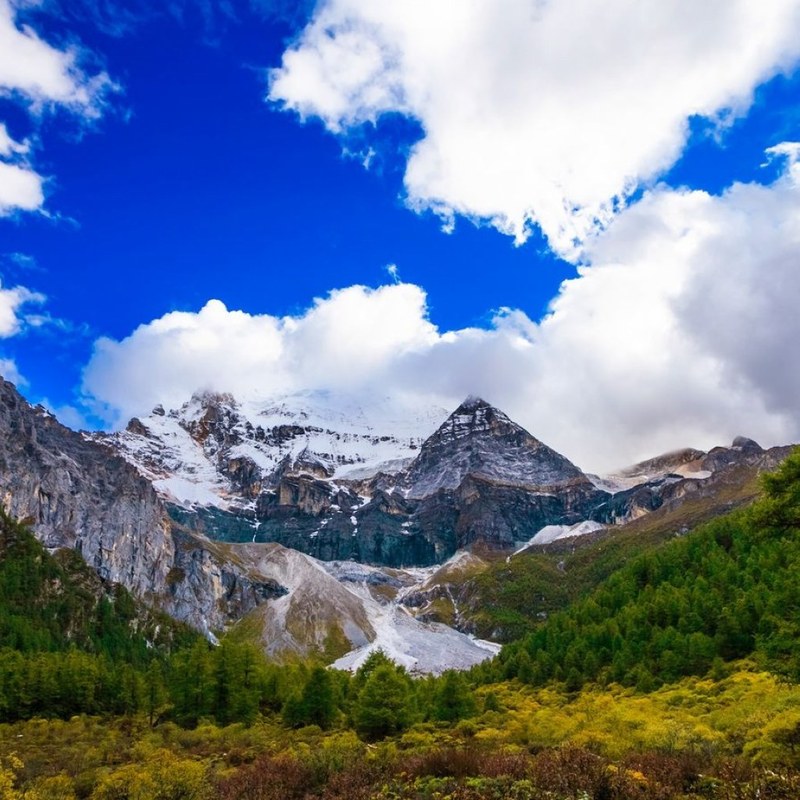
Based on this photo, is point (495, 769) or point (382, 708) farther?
point (382, 708)

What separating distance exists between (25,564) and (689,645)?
6486 inches

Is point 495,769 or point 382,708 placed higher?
point 495,769

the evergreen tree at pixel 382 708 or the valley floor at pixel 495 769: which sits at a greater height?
the valley floor at pixel 495 769

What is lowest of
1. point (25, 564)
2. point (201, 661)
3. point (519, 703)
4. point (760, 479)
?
point (519, 703)

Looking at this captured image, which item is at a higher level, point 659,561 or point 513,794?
point 659,561

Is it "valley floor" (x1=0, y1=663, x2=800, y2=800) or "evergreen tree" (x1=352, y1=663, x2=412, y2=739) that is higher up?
"valley floor" (x1=0, y1=663, x2=800, y2=800)

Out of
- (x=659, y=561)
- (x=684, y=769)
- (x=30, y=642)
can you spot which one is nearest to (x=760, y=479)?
(x=684, y=769)

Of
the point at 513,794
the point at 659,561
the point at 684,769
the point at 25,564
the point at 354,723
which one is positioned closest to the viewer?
the point at 513,794

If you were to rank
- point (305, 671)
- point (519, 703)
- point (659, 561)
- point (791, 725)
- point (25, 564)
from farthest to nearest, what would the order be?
1. point (25, 564)
2. point (659, 561)
3. point (305, 671)
4. point (519, 703)
5. point (791, 725)

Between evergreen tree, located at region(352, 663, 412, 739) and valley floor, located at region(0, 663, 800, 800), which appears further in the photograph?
evergreen tree, located at region(352, 663, 412, 739)

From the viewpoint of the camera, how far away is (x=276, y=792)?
17.2m

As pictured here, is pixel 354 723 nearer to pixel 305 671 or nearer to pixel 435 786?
pixel 305 671

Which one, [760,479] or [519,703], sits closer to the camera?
[760,479]

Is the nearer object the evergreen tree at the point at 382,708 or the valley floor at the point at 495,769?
the valley floor at the point at 495,769
